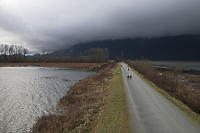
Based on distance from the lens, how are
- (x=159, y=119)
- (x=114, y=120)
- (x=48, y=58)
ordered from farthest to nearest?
(x=48, y=58), (x=114, y=120), (x=159, y=119)

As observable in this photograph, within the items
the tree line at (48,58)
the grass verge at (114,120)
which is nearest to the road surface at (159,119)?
the grass verge at (114,120)

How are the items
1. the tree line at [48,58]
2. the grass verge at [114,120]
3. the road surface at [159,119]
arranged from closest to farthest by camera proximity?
the road surface at [159,119], the grass verge at [114,120], the tree line at [48,58]

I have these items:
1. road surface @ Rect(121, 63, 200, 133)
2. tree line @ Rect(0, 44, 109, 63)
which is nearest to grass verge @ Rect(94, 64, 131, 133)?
road surface @ Rect(121, 63, 200, 133)

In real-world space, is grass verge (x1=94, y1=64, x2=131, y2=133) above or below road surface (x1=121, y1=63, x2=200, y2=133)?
below

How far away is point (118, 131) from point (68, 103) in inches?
363

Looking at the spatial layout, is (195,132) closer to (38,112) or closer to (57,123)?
(57,123)

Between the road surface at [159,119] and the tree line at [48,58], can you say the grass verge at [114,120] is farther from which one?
the tree line at [48,58]

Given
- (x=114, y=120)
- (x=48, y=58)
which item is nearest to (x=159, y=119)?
(x=114, y=120)

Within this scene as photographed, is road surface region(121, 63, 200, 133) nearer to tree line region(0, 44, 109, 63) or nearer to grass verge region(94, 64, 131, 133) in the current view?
grass verge region(94, 64, 131, 133)

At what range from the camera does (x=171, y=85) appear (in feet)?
53.5

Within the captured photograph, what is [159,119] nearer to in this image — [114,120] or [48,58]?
[114,120]

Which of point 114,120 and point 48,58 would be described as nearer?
point 114,120

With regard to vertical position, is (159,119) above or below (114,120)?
above

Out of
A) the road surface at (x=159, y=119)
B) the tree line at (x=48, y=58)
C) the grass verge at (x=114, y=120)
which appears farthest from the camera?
the tree line at (x=48, y=58)
